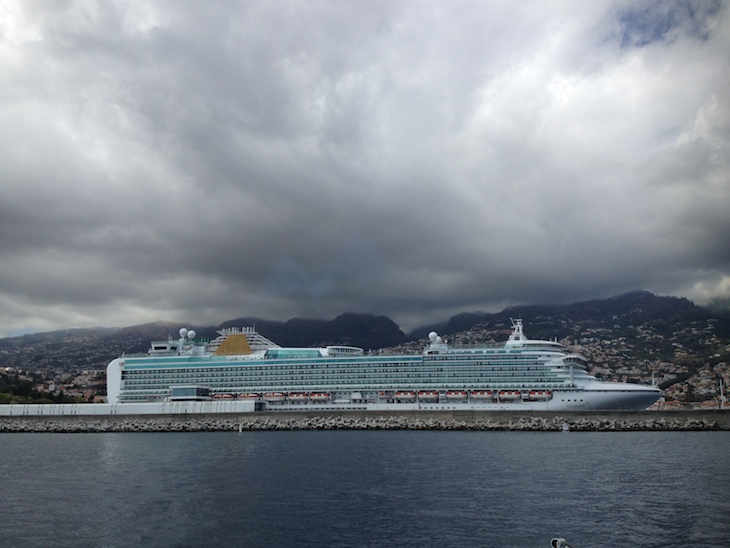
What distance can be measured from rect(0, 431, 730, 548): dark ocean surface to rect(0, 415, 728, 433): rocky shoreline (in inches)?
832

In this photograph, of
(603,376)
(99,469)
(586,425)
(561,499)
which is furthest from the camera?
(603,376)

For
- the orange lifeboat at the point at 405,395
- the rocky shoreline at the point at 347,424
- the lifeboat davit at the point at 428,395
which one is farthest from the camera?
the orange lifeboat at the point at 405,395

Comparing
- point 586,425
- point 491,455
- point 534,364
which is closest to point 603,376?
point 534,364

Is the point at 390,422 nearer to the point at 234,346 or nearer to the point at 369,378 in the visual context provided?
the point at 369,378

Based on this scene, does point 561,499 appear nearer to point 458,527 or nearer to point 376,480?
point 458,527

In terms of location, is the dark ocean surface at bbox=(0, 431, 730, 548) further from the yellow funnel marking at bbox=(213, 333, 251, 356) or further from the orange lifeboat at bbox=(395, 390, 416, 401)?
the yellow funnel marking at bbox=(213, 333, 251, 356)

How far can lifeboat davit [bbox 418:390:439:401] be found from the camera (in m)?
87.1

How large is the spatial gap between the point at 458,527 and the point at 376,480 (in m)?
10.2

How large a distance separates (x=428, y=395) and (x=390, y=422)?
1611 cm

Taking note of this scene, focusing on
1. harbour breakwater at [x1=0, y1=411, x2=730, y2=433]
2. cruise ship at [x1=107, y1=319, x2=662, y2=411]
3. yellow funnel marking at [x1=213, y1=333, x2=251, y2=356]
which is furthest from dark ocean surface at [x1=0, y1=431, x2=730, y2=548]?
yellow funnel marking at [x1=213, y1=333, x2=251, y2=356]

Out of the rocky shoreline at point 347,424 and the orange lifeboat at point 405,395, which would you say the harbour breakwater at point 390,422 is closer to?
the rocky shoreline at point 347,424

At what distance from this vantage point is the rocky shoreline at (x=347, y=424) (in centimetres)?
6662

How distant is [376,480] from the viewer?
1237 inches

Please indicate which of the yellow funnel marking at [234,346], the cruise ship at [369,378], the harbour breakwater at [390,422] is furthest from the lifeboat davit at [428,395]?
the yellow funnel marking at [234,346]
